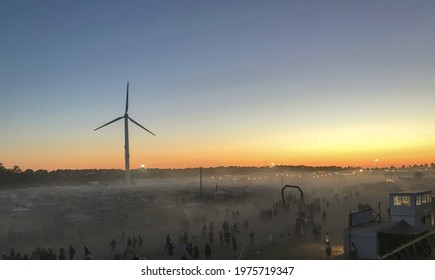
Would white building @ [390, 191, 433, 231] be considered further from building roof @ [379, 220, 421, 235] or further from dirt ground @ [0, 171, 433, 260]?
building roof @ [379, 220, 421, 235]

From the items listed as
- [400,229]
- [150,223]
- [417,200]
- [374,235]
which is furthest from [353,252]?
[150,223]

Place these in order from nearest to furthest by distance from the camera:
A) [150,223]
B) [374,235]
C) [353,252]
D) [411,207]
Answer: [374,235]
[353,252]
[411,207]
[150,223]

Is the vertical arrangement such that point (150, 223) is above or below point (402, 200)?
below

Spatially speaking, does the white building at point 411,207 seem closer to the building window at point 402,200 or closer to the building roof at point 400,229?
the building window at point 402,200

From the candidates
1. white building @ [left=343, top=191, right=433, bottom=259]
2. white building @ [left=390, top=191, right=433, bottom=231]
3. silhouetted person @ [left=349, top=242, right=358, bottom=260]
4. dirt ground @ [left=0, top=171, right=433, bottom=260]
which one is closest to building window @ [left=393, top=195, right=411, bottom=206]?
white building @ [left=390, top=191, right=433, bottom=231]

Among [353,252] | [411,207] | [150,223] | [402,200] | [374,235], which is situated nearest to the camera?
[374,235]

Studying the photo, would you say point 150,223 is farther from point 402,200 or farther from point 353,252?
point 402,200

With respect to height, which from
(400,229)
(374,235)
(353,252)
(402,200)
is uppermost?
(402,200)

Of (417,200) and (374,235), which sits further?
(417,200)

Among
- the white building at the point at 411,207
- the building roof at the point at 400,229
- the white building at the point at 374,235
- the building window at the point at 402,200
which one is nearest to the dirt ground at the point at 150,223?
the white building at the point at 374,235
